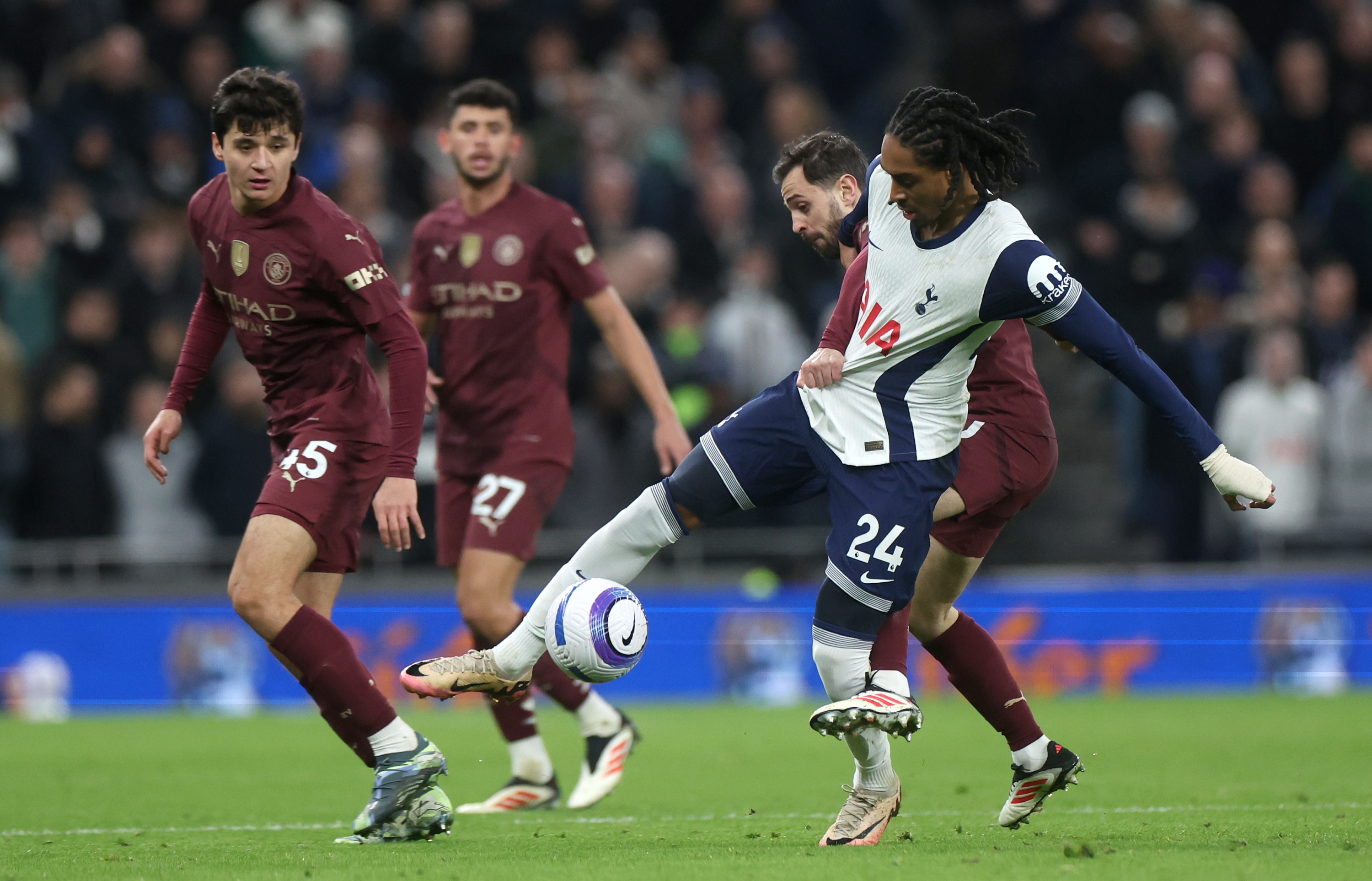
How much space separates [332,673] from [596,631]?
96 centimetres

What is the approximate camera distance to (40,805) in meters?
7.53

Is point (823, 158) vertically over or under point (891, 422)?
over

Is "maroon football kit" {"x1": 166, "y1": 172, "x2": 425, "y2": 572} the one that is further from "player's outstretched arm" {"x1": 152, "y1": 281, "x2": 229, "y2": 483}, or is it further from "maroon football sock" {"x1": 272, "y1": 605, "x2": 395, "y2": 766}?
"maroon football sock" {"x1": 272, "y1": 605, "x2": 395, "y2": 766}

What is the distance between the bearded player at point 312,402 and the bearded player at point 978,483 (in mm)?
1493

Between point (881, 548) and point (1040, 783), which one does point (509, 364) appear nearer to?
point (881, 548)

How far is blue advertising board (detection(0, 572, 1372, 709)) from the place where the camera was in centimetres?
1253

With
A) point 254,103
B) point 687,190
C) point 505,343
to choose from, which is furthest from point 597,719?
point 687,190

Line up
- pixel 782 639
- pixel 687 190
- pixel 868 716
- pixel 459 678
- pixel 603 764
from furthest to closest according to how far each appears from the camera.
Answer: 1. pixel 687 190
2. pixel 782 639
3. pixel 603 764
4. pixel 459 678
5. pixel 868 716

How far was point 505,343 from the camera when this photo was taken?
7926 millimetres

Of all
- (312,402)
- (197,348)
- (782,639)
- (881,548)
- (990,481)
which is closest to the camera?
(881,548)

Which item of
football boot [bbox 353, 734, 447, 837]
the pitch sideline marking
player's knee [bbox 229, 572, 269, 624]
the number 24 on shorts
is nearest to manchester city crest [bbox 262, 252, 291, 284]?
player's knee [bbox 229, 572, 269, 624]

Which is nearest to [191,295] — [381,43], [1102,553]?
[381,43]

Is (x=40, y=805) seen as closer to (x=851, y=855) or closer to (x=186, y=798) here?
(x=186, y=798)

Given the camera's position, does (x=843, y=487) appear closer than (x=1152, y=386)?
No
